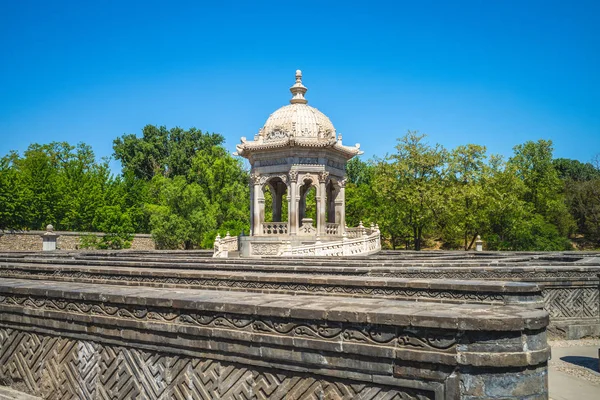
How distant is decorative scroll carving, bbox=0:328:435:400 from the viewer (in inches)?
138

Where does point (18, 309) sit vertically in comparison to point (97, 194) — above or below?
below

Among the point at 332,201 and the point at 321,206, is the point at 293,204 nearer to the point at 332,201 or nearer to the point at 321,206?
the point at 321,206

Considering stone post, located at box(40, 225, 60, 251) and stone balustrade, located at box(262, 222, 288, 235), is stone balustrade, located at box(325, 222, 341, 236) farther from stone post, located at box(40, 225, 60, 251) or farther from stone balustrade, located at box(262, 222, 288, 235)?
stone post, located at box(40, 225, 60, 251)

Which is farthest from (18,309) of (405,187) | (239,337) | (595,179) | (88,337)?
(595,179)

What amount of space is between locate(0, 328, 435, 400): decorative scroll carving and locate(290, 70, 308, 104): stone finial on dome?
22794 millimetres

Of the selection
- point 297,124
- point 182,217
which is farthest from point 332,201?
point 182,217

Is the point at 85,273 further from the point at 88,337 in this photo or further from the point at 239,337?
the point at 239,337

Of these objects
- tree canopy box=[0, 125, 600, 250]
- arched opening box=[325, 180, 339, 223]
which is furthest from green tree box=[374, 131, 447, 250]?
arched opening box=[325, 180, 339, 223]

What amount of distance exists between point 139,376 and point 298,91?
2405 centimetres

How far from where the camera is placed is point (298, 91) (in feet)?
88.9

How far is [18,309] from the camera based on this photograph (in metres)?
5.15

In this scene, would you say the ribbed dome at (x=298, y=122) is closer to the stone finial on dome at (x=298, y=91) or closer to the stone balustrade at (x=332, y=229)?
the stone finial on dome at (x=298, y=91)

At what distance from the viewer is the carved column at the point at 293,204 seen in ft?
79.4

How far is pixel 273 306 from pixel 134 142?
55856mm
